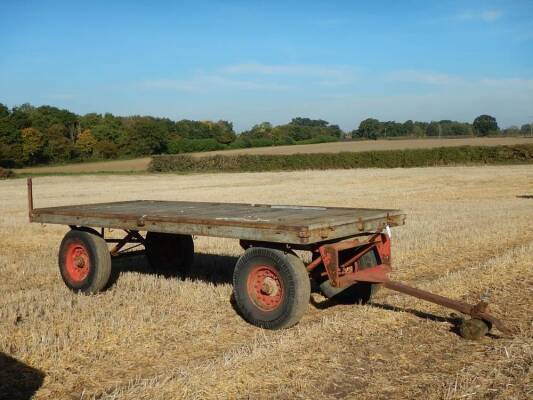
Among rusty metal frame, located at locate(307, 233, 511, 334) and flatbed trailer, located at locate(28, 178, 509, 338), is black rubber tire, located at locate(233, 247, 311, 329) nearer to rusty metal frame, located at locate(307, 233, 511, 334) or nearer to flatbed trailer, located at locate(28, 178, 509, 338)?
flatbed trailer, located at locate(28, 178, 509, 338)

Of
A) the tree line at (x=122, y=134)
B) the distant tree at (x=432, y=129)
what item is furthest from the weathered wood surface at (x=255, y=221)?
the distant tree at (x=432, y=129)

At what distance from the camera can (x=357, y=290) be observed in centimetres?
692

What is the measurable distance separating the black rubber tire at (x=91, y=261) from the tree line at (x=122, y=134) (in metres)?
65.4

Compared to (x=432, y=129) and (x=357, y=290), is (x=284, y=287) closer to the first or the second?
(x=357, y=290)

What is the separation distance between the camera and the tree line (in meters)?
73.3

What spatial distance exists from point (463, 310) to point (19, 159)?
7201 centimetres

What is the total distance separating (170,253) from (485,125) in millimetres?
98917

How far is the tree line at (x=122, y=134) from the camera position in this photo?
241ft

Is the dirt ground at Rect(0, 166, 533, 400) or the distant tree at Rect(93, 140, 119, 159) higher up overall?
the distant tree at Rect(93, 140, 119, 159)

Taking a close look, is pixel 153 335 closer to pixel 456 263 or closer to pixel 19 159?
pixel 456 263

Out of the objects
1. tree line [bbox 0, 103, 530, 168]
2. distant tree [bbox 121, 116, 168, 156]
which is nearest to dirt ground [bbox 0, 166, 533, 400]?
tree line [bbox 0, 103, 530, 168]

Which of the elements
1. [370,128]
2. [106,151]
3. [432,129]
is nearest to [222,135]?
[106,151]

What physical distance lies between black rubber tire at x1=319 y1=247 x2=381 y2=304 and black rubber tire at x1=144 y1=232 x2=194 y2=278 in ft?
8.91

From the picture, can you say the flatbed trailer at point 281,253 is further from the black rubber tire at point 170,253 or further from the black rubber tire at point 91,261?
the black rubber tire at point 170,253
